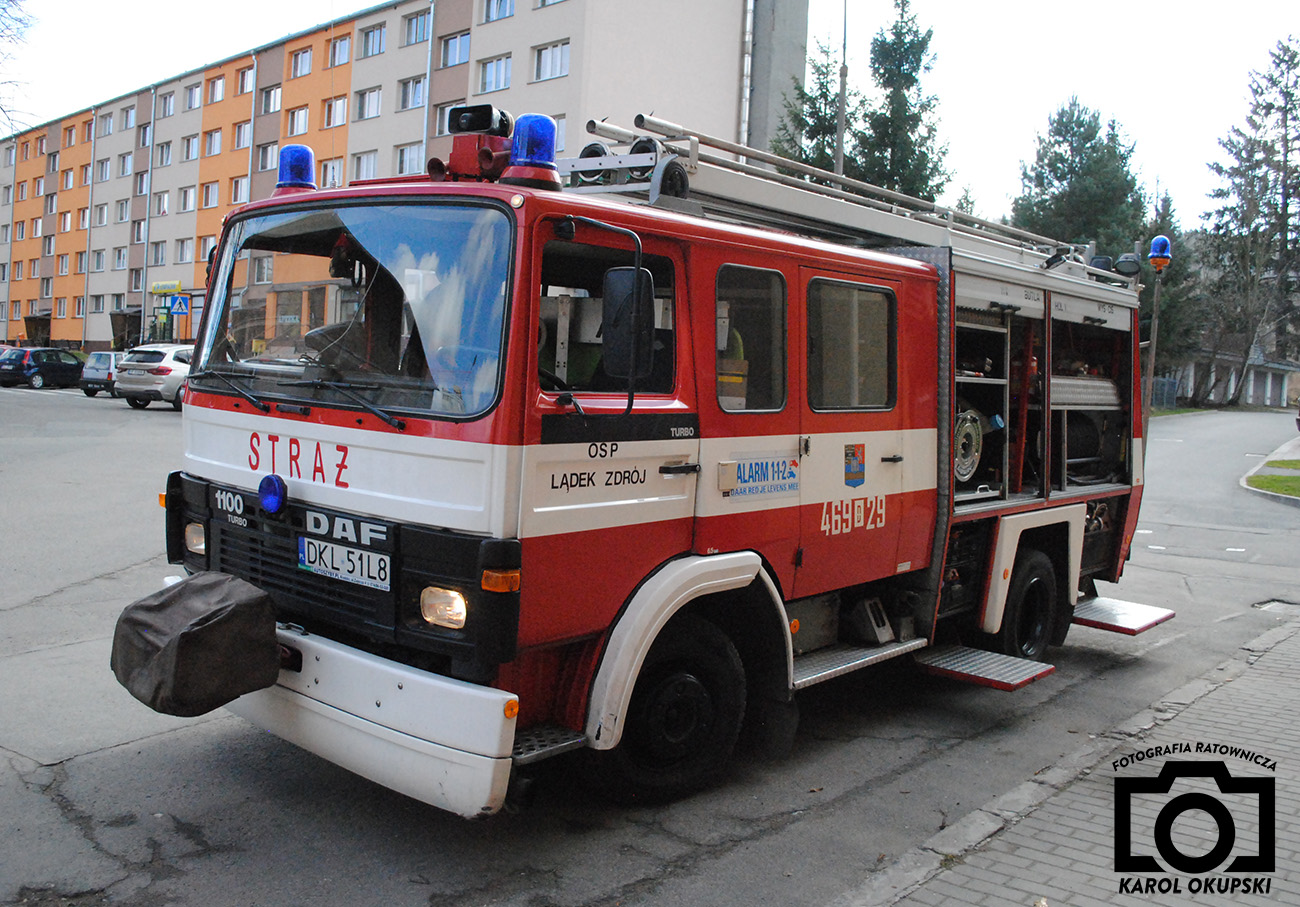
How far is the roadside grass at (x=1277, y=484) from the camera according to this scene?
1884 centimetres

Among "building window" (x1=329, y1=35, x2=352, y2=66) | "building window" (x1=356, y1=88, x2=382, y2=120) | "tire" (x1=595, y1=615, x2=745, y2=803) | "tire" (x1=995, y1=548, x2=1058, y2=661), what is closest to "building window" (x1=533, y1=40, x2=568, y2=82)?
"building window" (x1=356, y1=88, x2=382, y2=120)

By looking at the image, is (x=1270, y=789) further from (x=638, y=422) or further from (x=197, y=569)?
(x=197, y=569)

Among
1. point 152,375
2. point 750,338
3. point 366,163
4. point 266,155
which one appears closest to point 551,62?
point 366,163

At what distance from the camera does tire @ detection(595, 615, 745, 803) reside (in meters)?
4.24

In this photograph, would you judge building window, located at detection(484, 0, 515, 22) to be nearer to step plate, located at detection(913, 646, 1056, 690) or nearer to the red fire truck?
the red fire truck

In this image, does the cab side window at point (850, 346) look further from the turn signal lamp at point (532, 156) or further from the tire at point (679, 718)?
the turn signal lamp at point (532, 156)

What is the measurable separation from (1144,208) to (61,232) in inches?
2341

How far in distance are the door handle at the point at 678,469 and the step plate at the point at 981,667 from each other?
2463 mm

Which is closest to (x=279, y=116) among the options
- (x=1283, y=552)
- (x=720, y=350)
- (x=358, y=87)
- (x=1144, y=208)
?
(x=358, y=87)

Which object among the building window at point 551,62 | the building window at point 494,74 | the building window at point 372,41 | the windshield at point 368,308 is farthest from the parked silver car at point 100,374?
the windshield at point 368,308

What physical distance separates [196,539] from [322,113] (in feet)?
147

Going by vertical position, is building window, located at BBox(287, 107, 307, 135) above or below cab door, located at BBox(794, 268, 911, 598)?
above

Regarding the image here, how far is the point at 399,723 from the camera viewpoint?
3.62 metres

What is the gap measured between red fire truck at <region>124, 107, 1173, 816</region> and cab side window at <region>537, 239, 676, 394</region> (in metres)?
0.01
